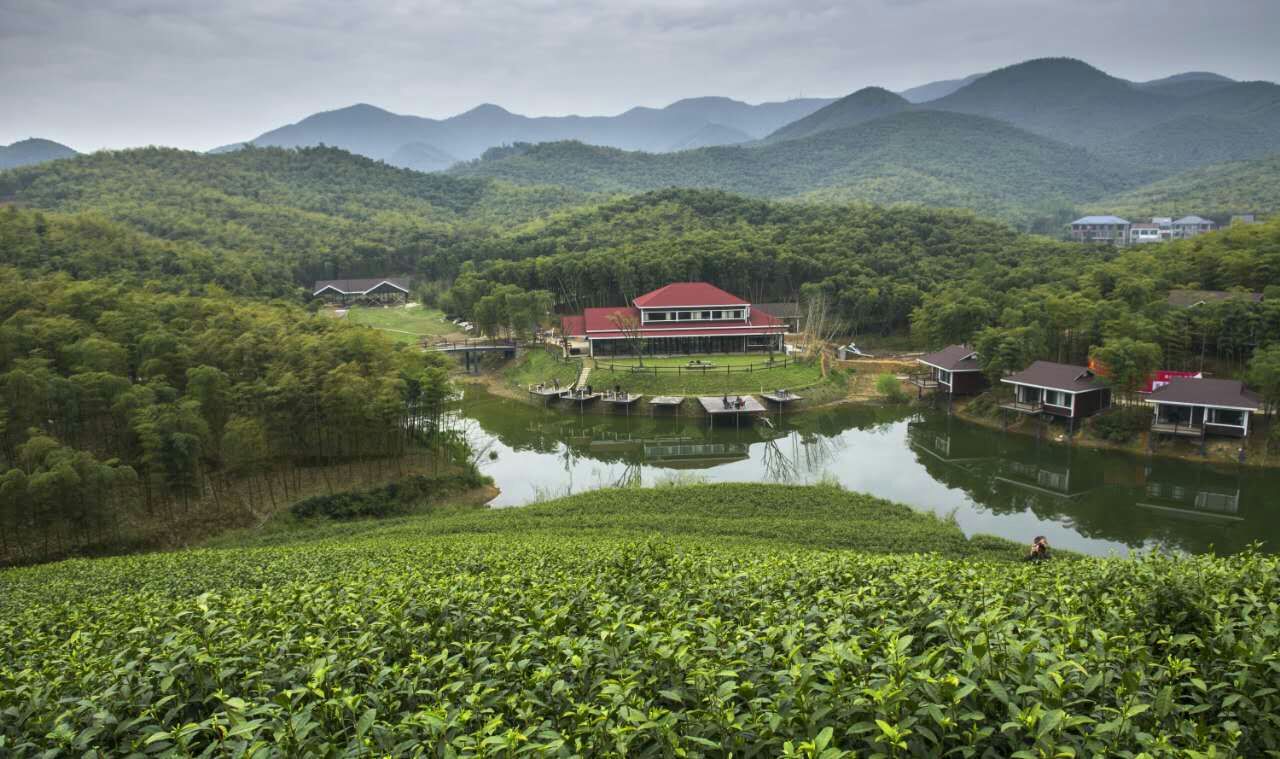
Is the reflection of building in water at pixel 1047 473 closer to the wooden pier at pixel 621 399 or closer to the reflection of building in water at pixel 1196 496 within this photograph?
the reflection of building in water at pixel 1196 496

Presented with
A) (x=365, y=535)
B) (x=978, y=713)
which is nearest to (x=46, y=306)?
(x=365, y=535)

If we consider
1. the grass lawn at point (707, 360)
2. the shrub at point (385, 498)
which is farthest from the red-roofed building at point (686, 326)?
the shrub at point (385, 498)

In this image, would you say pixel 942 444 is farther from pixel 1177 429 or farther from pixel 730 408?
pixel 730 408

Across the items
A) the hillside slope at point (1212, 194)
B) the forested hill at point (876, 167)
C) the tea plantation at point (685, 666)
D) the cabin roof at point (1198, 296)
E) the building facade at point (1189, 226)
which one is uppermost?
the forested hill at point (876, 167)

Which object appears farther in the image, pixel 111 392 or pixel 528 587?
pixel 111 392

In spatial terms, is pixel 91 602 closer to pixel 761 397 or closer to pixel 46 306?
pixel 46 306

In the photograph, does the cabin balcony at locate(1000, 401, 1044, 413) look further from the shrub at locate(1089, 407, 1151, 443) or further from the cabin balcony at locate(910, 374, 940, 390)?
the cabin balcony at locate(910, 374, 940, 390)

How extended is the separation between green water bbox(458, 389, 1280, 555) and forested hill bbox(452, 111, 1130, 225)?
266ft

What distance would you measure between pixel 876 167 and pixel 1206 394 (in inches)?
4351

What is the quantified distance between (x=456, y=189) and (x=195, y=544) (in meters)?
88.3

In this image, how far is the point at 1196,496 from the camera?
62.2 ft

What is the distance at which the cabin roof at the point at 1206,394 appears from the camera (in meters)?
20.7

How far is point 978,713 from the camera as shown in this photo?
9.05ft

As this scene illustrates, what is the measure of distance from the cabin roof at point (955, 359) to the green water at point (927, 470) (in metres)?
Answer: 1.97
